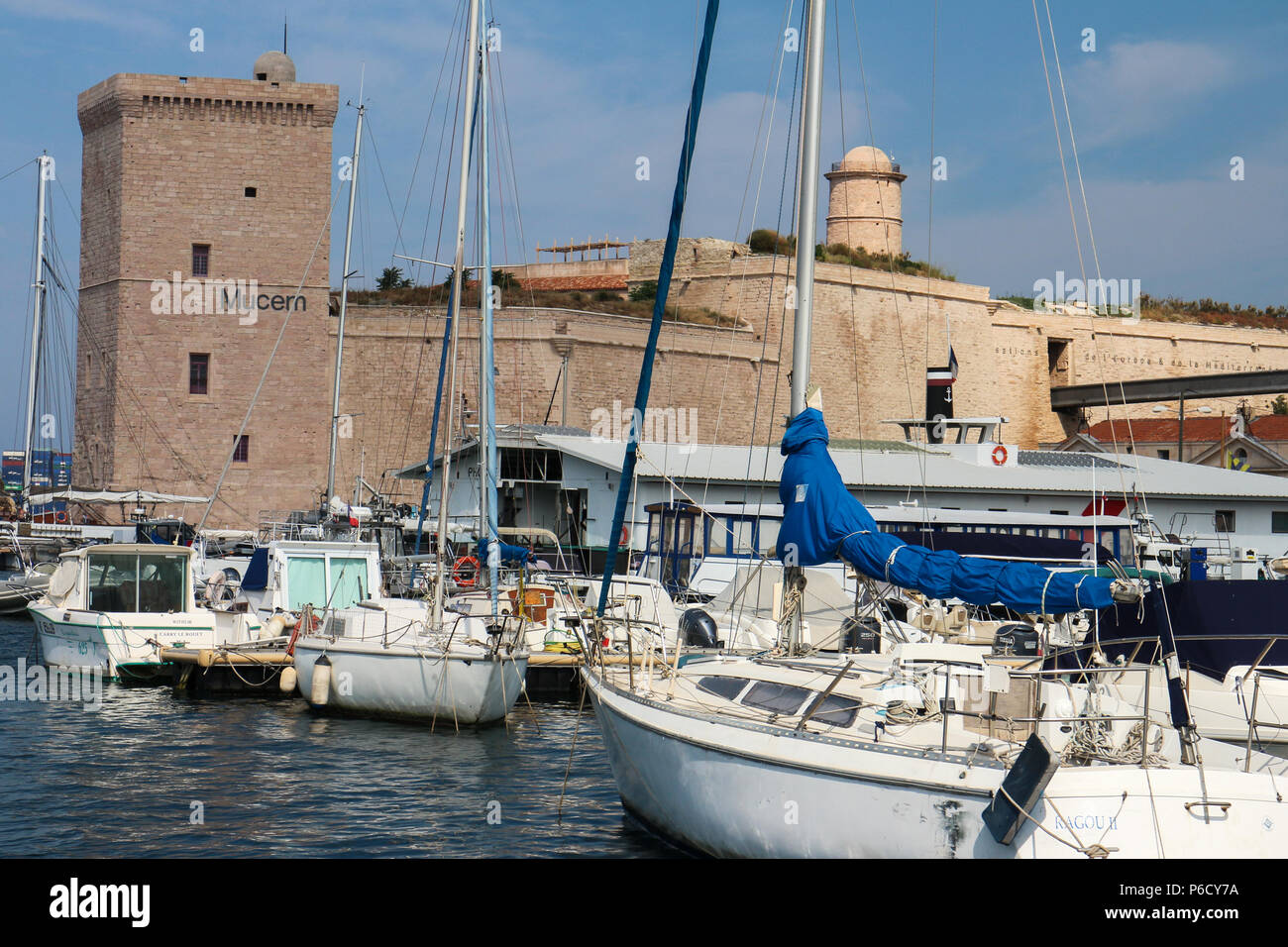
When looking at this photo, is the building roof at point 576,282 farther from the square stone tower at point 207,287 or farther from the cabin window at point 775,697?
the cabin window at point 775,697

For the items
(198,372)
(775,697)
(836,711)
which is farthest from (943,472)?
(836,711)

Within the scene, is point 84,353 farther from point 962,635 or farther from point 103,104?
point 962,635

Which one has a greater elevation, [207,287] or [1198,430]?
[207,287]

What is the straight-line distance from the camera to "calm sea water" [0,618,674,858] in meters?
9.45

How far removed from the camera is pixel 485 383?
16.6m

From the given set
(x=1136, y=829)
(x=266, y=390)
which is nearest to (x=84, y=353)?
(x=266, y=390)

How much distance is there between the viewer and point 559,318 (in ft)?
128

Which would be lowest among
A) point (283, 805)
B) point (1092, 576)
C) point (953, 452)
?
point (283, 805)

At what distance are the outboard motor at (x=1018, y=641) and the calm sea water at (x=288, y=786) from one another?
324 cm

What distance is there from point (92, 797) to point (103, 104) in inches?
1223

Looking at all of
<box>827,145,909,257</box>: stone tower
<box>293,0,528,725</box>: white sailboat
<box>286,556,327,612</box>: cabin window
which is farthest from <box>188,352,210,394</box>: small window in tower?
<box>827,145,909,257</box>: stone tower

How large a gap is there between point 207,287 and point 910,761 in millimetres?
33370

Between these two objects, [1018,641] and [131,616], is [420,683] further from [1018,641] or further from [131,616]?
[1018,641]

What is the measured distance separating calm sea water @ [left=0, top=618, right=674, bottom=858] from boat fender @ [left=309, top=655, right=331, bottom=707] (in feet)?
0.78
